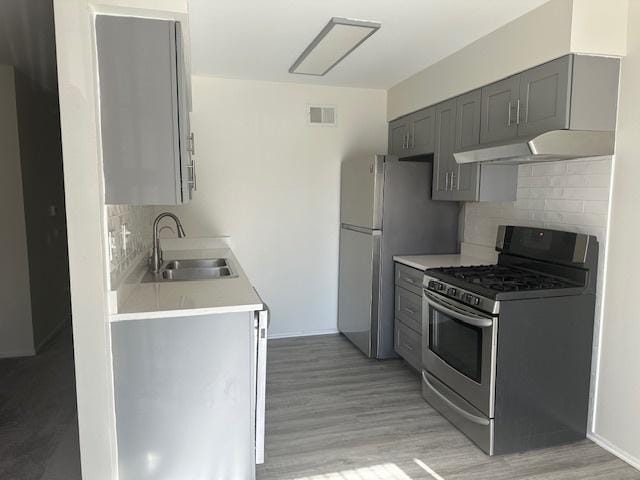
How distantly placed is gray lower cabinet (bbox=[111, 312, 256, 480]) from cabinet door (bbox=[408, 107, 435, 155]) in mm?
2416

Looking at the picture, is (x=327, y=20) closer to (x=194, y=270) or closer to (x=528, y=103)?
(x=528, y=103)

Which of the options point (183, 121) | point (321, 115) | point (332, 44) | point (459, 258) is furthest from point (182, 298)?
point (321, 115)

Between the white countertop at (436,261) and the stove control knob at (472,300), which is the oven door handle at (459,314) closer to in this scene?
the stove control knob at (472,300)

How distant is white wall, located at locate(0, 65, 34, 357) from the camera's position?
368 centimetres

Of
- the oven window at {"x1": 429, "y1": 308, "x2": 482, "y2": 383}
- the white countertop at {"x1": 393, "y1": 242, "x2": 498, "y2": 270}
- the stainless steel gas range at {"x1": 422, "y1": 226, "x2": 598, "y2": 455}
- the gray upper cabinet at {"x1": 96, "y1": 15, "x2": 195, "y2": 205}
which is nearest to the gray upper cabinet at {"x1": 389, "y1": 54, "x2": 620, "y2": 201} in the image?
the white countertop at {"x1": 393, "y1": 242, "x2": 498, "y2": 270}

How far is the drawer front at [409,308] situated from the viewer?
3.37 meters

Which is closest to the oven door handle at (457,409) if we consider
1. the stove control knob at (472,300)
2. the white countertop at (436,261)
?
the stove control knob at (472,300)

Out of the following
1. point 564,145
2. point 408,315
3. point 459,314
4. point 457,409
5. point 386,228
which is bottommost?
point 457,409

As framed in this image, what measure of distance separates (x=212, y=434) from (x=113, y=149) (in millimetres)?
1316

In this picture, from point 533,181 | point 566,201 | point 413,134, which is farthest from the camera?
point 413,134

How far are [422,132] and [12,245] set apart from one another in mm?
3658

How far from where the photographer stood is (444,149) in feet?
11.5

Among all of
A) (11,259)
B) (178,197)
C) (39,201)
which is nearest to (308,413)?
(178,197)

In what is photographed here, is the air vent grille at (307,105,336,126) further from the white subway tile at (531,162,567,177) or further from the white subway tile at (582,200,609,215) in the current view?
the white subway tile at (582,200,609,215)
